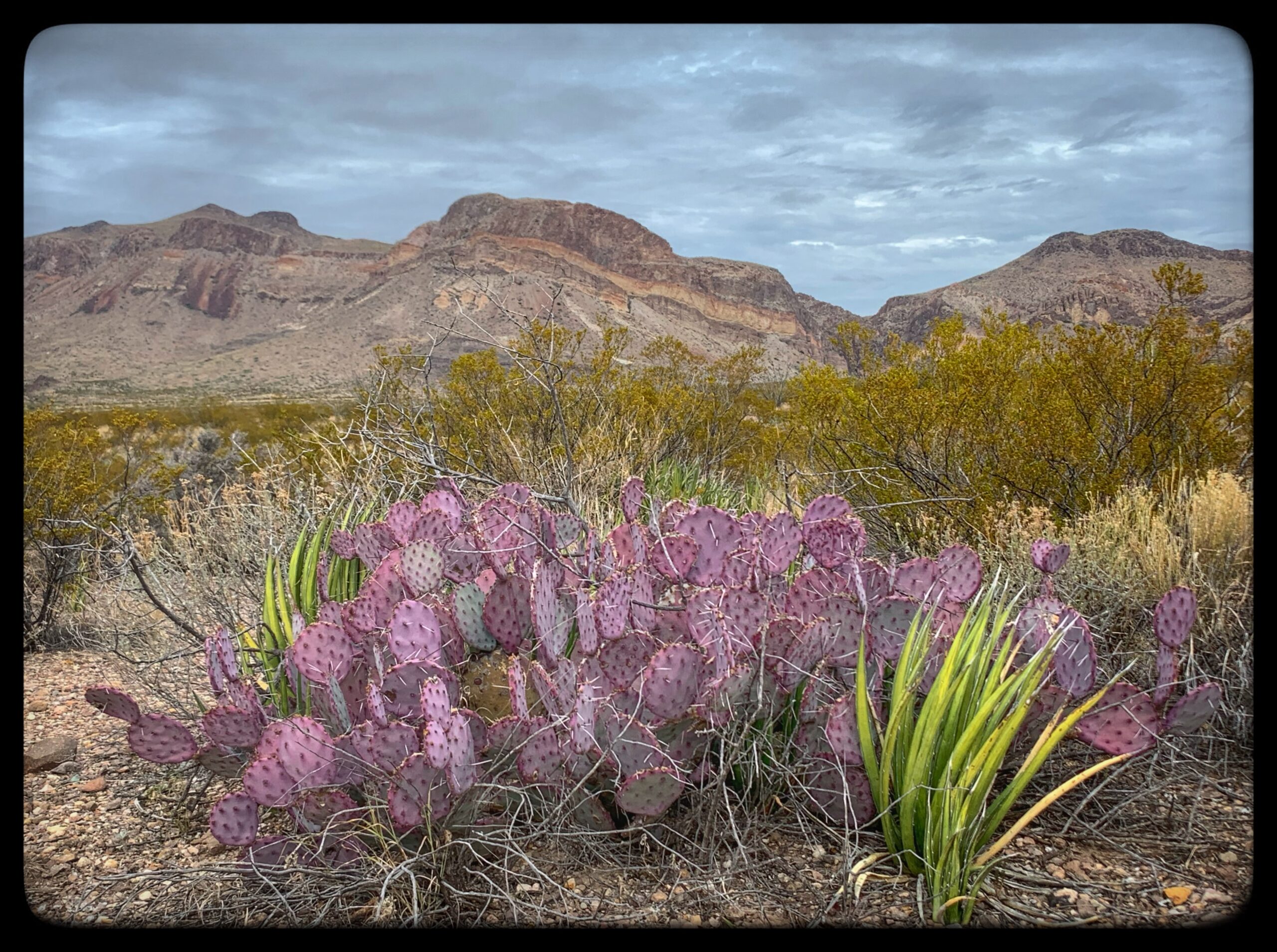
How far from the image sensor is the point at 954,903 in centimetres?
182

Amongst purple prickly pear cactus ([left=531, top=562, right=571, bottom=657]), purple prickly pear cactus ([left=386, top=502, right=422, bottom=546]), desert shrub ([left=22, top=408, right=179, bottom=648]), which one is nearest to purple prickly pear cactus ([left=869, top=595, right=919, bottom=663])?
purple prickly pear cactus ([left=531, top=562, right=571, bottom=657])

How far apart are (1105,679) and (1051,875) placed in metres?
1.09

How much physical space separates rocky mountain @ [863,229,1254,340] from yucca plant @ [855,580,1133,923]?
→ 18.4ft

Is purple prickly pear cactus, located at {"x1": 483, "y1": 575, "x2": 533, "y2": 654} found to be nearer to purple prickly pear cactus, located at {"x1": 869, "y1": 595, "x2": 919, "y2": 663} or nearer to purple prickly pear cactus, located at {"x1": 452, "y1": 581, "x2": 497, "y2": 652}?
purple prickly pear cactus, located at {"x1": 452, "y1": 581, "x2": 497, "y2": 652}

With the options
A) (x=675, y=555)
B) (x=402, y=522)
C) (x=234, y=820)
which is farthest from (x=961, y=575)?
(x=234, y=820)

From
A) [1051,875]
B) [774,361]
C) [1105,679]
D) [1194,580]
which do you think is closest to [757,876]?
[1051,875]

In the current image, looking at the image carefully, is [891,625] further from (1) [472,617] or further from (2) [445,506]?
(2) [445,506]

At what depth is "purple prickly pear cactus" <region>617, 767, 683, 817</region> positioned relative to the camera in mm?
1873

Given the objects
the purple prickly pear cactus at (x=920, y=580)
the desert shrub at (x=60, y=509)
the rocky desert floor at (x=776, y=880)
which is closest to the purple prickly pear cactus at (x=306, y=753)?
the rocky desert floor at (x=776, y=880)

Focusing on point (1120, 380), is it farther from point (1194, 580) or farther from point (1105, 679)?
point (1105, 679)

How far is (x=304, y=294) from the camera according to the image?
9438 cm

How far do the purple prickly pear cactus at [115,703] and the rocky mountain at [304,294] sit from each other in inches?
1692

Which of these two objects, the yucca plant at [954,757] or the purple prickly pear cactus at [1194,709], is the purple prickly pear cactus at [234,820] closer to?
the yucca plant at [954,757]

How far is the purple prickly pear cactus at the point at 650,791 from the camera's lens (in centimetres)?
187
